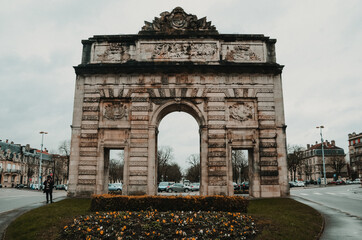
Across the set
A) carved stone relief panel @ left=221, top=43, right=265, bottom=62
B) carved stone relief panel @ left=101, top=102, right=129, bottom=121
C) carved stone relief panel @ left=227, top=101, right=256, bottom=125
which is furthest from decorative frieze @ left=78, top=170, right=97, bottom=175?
carved stone relief panel @ left=221, top=43, right=265, bottom=62

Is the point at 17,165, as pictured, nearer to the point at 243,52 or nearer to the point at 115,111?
the point at 115,111

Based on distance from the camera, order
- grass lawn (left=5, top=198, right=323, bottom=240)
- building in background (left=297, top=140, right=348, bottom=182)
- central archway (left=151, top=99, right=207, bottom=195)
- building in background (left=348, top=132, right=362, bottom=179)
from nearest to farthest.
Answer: grass lawn (left=5, top=198, right=323, bottom=240)
central archway (left=151, top=99, right=207, bottom=195)
building in background (left=348, top=132, right=362, bottom=179)
building in background (left=297, top=140, right=348, bottom=182)

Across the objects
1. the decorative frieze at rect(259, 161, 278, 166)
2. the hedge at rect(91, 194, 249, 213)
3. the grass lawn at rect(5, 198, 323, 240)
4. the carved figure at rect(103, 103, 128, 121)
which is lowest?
the grass lawn at rect(5, 198, 323, 240)

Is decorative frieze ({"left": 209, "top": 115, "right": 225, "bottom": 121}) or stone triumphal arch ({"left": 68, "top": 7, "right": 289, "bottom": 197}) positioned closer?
stone triumphal arch ({"left": 68, "top": 7, "right": 289, "bottom": 197})

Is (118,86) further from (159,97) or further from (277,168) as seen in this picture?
(277,168)

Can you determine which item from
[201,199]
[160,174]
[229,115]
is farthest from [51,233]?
[160,174]

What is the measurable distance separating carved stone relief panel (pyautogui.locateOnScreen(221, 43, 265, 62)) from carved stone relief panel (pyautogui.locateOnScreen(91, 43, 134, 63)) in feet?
25.3

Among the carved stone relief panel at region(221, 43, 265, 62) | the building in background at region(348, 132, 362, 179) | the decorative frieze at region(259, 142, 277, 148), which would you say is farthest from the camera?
Answer: the building in background at region(348, 132, 362, 179)

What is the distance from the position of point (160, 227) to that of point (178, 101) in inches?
493

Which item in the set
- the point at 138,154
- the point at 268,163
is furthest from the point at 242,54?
the point at 138,154

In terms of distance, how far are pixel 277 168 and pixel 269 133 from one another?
8.60 feet

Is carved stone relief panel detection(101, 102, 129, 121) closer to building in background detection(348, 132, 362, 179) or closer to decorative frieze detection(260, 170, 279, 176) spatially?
decorative frieze detection(260, 170, 279, 176)

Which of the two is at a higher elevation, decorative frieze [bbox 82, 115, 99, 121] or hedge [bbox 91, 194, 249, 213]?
decorative frieze [bbox 82, 115, 99, 121]

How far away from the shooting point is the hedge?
13445mm
